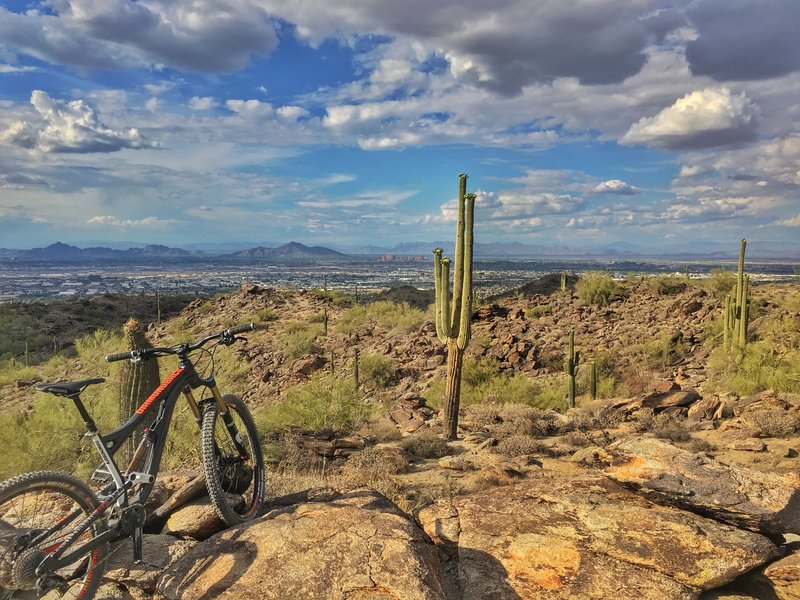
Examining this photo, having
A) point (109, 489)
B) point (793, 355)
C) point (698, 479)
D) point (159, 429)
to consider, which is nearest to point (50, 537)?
point (109, 489)

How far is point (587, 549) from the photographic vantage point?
4.44m

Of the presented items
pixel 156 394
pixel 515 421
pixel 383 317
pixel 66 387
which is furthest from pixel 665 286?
pixel 66 387

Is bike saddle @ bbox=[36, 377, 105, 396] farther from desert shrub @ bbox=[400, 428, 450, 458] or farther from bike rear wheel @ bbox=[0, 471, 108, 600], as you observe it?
desert shrub @ bbox=[400, 428, 450, 458]

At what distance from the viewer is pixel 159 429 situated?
4332 millimetres

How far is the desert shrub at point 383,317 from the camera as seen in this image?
93.2 feet

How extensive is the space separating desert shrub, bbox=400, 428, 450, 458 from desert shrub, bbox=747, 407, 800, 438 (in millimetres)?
6167

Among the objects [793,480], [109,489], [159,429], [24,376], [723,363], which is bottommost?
[24,376]

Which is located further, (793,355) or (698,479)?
(793,355)

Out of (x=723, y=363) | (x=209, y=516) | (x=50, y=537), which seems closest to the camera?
(x=50, y=537)

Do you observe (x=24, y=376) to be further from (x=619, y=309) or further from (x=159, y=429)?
(x=619, y=309)

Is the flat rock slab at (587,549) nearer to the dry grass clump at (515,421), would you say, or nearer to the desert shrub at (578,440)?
the desert shrub at (578,440)

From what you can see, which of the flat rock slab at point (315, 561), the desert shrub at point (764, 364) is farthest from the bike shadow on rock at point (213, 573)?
the desert shrub at point (764, 364)

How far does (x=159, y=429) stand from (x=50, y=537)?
0.95m

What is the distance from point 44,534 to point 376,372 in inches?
751
